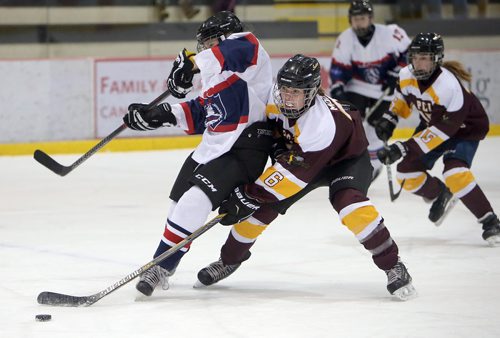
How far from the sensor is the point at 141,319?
10.8 ft

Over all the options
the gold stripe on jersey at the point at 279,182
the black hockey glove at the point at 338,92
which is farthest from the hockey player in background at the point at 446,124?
the black hockey glove at the point at 338,92

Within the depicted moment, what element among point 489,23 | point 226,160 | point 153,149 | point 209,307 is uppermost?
→ point 226,160

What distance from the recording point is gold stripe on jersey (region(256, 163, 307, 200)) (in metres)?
3.48

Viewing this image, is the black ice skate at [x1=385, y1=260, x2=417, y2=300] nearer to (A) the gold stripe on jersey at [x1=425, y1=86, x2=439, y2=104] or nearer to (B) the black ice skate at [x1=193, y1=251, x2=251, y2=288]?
(B) the black ice skate at [x1=193, y1=251, x2=251, y2=288]

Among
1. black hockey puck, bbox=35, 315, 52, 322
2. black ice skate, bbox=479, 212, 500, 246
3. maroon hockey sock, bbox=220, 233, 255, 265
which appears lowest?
black ice skate, bbox=479, 212, 500, 246

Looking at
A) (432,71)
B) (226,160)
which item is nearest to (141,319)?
(226,160)

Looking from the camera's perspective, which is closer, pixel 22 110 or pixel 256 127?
pixel 256 127

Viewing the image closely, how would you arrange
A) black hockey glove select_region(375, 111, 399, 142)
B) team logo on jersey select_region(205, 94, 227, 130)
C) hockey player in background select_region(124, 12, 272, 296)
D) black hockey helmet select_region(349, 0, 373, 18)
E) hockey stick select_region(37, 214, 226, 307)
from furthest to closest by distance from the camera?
1. black hockey helmet select_region(349, 0, 373, 18)
2. black hockey glove select_region(375, 111, 399, 142)
3. team logo on jersey select_region(205, 94, 227, 130)
4. hockey player in background select_region(124, 12, 272, 296)
5. hockey stick select_region(37, 214, 226, 307)

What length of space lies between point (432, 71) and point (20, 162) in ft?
11.6

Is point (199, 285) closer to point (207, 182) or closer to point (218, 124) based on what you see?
point (207, 182)

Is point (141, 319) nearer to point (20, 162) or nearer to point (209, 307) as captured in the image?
point (209, 307)

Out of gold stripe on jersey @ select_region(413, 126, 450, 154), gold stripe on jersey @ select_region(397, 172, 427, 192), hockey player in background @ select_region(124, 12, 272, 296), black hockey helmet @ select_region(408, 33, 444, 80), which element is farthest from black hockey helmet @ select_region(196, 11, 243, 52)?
gold stripe on jersey @ select_region(397, 172, 427, 192)

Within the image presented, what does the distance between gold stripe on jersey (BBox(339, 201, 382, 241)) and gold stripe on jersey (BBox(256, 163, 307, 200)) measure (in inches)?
7.0

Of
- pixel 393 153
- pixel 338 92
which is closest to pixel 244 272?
pixel 393 153
